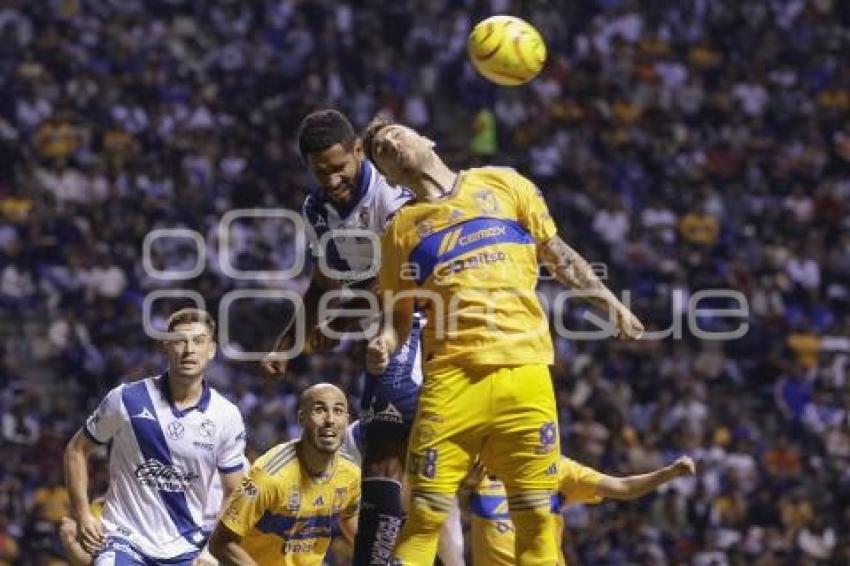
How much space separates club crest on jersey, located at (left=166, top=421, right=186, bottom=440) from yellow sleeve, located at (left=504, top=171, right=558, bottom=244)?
3.17 metres

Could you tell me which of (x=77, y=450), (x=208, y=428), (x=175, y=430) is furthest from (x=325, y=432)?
(x=77, y=450)

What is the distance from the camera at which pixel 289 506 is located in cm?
1150

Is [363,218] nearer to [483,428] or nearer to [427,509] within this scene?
[483,428]

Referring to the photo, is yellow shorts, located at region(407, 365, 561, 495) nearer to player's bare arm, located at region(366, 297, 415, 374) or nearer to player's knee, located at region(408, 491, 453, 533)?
player's knee, located at region(408, 491, 453, 533)

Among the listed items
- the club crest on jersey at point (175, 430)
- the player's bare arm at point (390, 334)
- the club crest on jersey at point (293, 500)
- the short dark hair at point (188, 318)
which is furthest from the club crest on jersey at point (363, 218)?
the club crest on jersey at point (175, 430)

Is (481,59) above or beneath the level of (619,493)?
above

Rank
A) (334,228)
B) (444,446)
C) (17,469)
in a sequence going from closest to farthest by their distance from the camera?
1. (444,446)
2. (334,228)
3. (17,469)

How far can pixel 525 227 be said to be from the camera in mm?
9922

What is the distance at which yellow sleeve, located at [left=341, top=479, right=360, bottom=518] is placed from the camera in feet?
38.7

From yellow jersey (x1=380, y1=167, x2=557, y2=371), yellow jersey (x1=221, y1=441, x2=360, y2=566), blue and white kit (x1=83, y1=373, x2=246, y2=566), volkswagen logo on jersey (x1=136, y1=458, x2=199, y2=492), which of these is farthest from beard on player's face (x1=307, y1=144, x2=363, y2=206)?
volkswagen logo on jersey (x1=136, y1=458, x2=199, y2=492)

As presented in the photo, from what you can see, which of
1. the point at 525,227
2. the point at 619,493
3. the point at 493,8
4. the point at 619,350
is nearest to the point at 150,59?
the point at 493,8

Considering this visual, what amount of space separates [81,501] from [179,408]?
0.96 metres

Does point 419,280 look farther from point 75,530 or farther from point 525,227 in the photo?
point 75,530

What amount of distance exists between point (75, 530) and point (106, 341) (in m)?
12.2
